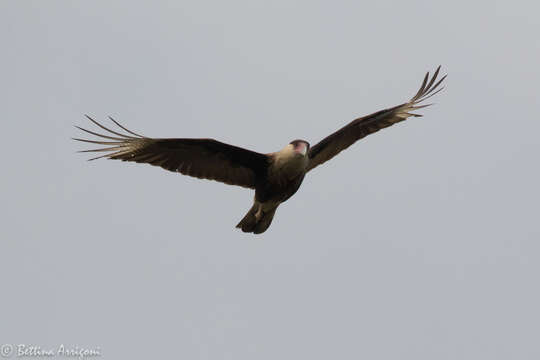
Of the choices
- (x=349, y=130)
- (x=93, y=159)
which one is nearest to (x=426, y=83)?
(x=349, y=130)

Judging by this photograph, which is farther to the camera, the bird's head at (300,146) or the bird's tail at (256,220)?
the bird's tail at (256,220)

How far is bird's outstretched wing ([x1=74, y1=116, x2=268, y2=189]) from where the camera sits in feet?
39.0

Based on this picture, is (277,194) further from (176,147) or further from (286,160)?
(176,147)

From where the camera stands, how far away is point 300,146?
477 inches

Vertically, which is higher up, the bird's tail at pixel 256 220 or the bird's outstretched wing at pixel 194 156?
the bird's outstretched wing at pixel 194 156

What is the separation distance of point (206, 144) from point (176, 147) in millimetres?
375

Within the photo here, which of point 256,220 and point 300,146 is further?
point 256,220

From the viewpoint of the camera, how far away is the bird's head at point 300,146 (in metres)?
12.0

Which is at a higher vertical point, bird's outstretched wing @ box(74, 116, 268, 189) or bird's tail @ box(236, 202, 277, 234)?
bird's outstretched wing @ box(74, 116, 268, 189)

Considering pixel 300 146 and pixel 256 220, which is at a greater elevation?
pixel 300 146

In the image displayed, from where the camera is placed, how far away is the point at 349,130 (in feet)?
42.9

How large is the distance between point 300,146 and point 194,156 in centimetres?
134

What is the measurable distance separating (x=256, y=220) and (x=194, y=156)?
4.01 ft

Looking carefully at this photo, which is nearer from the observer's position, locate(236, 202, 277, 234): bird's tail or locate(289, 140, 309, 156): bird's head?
locate(289, 140, 309, 156): bird's head
